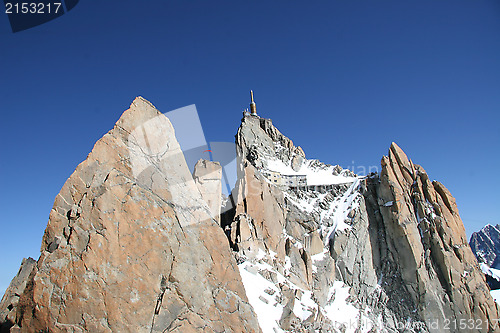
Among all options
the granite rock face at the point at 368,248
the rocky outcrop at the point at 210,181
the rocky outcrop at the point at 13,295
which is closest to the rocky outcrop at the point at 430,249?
the granite rock face at the point at 368,248

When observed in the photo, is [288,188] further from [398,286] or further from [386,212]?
[398,286]

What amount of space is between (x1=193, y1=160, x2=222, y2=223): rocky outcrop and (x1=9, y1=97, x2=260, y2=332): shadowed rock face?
2836cm

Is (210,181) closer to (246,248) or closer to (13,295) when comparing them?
(246,248)

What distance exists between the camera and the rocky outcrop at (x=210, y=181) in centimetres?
5053

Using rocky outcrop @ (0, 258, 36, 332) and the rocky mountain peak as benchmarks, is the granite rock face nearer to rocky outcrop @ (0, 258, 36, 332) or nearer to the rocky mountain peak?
the rocky mountain peak

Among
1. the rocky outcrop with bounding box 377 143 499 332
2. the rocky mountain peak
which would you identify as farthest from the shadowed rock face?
the rocky outcrop with bounding box 377 143 499 332

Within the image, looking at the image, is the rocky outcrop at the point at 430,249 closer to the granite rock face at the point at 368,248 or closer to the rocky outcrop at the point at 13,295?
the granite rock face at the point at 368,248

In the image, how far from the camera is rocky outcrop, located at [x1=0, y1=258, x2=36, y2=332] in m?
20.0

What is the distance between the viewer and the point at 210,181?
169 feet

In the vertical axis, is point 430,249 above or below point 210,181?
below

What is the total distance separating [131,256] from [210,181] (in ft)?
114

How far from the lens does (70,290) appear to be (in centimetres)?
1544

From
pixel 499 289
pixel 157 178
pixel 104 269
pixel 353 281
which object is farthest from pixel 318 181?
pixel 499 289

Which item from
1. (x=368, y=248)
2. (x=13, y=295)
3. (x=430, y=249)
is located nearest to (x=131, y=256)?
(x=13, y=295)
